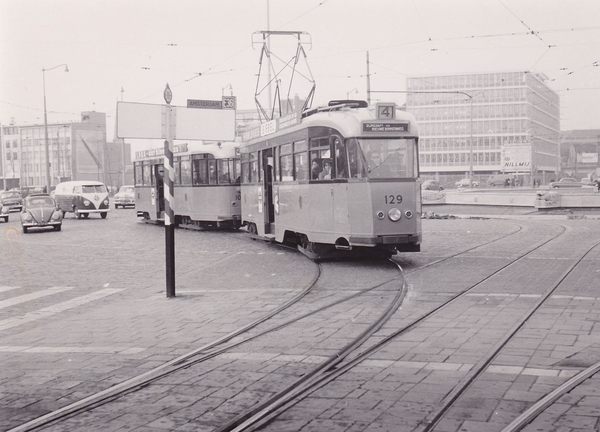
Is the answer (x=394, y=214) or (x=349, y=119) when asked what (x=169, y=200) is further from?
(x=394, y=214)

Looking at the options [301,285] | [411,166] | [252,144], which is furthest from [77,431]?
[252,144]

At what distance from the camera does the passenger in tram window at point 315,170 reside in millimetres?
14875

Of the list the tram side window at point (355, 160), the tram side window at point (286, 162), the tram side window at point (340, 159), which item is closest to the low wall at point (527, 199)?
the tram side window at point (286, 162)

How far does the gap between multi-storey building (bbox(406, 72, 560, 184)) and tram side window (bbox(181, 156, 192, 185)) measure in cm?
7520

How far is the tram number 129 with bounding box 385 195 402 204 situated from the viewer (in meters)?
13.7

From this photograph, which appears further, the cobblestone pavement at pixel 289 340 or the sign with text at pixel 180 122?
the sign with text at pixel 180 122

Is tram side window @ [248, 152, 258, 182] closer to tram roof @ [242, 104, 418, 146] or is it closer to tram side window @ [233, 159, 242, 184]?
tram side window @ [233, 159, 242, 184]

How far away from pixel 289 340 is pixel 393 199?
22.0 feet

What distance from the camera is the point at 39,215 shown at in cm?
2769

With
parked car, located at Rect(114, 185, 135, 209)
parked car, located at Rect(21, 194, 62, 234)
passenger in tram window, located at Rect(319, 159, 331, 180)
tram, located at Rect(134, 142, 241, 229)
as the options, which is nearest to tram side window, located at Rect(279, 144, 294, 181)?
passenger in tram window, located at Rect(319, 159, 331, 180)

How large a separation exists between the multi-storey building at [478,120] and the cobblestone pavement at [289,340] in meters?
87.5

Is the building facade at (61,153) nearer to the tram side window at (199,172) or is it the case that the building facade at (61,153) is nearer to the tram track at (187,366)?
the tram side window at (199,172)

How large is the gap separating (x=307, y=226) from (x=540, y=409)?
10.7 m

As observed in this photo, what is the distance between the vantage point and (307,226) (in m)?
15.5
